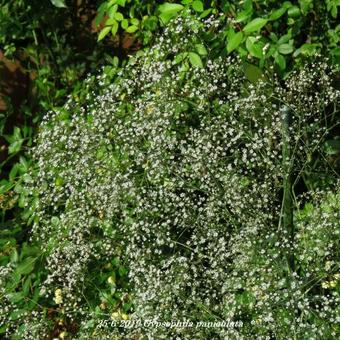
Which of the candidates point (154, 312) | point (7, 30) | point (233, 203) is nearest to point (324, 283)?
point (233, 203)

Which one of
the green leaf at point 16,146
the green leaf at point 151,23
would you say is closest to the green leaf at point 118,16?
the green leaf at point 151,23

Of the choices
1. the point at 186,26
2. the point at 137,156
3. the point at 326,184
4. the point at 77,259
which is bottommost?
the point at 326,184

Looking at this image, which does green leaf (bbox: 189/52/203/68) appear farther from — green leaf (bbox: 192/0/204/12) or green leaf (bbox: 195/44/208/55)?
green leaf (bbox: 192/0/204/12)

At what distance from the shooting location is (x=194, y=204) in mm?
2729

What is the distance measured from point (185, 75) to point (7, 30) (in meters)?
1.59

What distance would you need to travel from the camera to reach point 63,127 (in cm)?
292

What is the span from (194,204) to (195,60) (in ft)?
1.87

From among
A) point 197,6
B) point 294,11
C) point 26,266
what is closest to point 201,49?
point 197,6

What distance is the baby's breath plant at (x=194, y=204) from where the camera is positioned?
237 centimetres

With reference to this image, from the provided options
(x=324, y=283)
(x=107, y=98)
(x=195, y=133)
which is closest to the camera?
(x=324, y=283)

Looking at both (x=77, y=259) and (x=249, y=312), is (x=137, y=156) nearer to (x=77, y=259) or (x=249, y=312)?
(x=77, y=259)

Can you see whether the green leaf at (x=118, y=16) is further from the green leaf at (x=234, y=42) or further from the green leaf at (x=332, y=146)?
the green leaf at (x=332, y=146)

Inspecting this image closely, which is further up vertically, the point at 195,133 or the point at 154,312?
the point at 195,133

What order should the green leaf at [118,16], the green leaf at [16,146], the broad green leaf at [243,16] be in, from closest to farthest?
the broad green leaf at [243,16] → the green leaf at [118,16] → the green leaf at [16,146]
